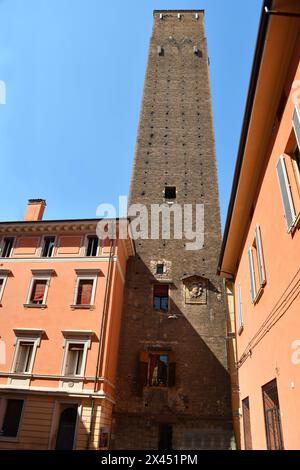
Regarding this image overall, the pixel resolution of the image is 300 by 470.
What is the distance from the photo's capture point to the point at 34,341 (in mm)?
15125

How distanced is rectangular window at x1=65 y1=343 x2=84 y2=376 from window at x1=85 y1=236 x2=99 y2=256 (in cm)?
434

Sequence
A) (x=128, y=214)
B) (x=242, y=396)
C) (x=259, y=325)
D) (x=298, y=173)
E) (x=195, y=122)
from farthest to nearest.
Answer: (x=195, y=122)
(x=128, y=214)
(x=242, y=396)
(x=259, y=325)
(x=298, y=173)

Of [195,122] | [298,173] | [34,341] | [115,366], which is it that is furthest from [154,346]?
[195,122]

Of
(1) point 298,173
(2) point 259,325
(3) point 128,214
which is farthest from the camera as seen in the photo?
(3) point 128,214

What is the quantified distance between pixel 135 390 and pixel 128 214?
9.96 metres

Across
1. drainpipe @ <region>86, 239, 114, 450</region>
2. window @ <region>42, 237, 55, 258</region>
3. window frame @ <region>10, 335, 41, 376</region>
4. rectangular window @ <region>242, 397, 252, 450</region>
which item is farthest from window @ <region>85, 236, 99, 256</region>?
rectangular window @ <region>242, 397, 252, 450</region>

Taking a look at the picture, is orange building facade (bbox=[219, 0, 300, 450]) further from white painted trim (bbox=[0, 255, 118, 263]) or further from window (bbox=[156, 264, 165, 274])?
window (bbox=[156, 264, 165, 274])

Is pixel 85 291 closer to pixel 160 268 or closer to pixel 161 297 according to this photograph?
pixel 161 297

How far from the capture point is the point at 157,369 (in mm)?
17062

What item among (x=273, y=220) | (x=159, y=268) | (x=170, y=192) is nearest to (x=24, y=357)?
(x=159, y=268)

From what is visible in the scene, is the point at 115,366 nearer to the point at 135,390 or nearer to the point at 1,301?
the point at 135,390

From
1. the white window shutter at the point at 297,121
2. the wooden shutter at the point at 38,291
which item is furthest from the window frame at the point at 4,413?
the white window shutter at the point at 297,121

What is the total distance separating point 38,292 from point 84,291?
220 centimetres
